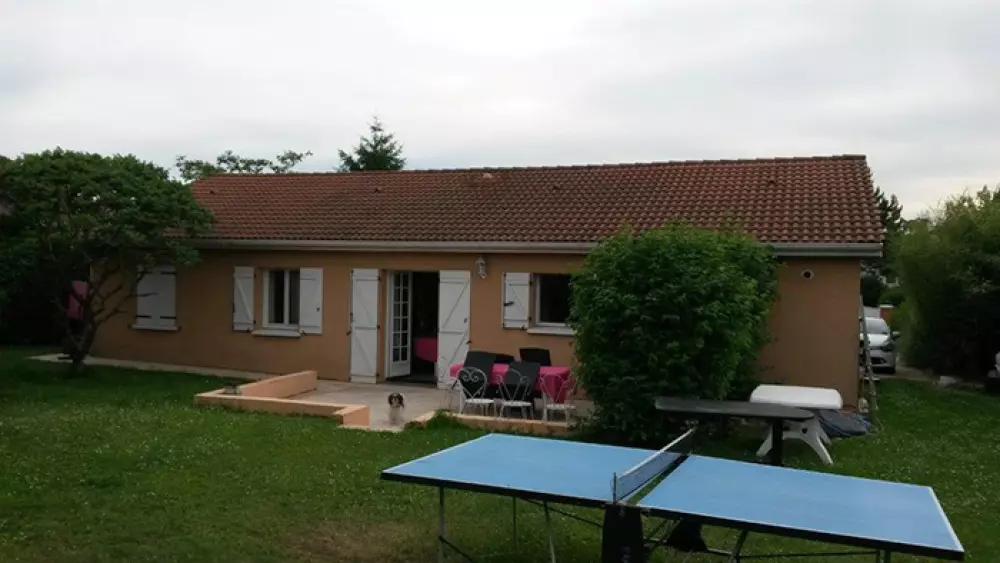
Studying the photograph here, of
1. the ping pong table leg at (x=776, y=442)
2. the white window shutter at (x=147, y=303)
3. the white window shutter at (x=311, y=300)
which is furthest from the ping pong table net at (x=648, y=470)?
the white window shutter at (x=147, y=303)

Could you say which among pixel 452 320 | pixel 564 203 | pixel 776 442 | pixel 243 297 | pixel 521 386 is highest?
pixel 564 203

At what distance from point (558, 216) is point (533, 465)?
966 centimetres

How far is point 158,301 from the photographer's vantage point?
55.4 feet

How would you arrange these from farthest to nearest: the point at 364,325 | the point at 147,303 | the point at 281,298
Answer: the point at 147,303 < the point at 281,298 < the point at 364,325

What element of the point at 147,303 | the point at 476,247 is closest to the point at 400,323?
the point at 476,247

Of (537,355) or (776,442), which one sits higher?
(537,355)

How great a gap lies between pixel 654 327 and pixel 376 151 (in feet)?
106

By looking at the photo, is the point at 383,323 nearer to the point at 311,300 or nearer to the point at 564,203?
the point at 311,300

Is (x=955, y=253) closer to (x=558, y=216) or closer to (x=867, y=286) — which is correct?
(x=558, y=216)

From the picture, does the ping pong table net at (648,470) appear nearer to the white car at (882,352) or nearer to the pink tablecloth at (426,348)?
the pink tablecloth at (426,348)

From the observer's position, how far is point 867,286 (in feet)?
135

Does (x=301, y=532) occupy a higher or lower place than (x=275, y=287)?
lower

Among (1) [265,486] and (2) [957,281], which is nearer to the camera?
(1) [265,486]

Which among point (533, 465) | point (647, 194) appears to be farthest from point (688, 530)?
point (647, 194)
